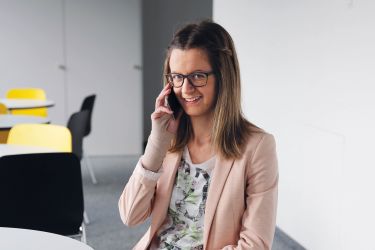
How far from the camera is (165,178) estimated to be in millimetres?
1642

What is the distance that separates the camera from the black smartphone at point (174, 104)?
5.39 ft

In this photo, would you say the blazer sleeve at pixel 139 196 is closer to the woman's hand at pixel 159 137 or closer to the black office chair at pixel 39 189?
the woman's hand at pixel 159 137

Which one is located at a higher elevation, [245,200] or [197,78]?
[197,78]

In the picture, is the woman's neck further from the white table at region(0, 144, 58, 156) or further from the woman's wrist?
the white table at region(0, 144, 58, 156)

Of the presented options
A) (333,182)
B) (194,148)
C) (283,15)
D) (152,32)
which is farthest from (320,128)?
(152,32)

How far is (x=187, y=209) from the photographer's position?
5.29 feet

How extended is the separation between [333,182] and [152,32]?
4320mm

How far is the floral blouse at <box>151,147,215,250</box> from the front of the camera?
5.19 ft

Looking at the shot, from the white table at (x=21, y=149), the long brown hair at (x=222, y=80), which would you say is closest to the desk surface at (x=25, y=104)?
the white table at (x=21, y=149)

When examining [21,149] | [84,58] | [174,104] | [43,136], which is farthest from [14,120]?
[174,104]

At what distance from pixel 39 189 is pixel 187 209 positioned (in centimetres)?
94

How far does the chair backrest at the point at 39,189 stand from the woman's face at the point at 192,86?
0.91m

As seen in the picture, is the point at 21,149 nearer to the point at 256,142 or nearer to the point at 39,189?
the point at 39,189

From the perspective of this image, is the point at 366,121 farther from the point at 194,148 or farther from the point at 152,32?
the point at 152,32
